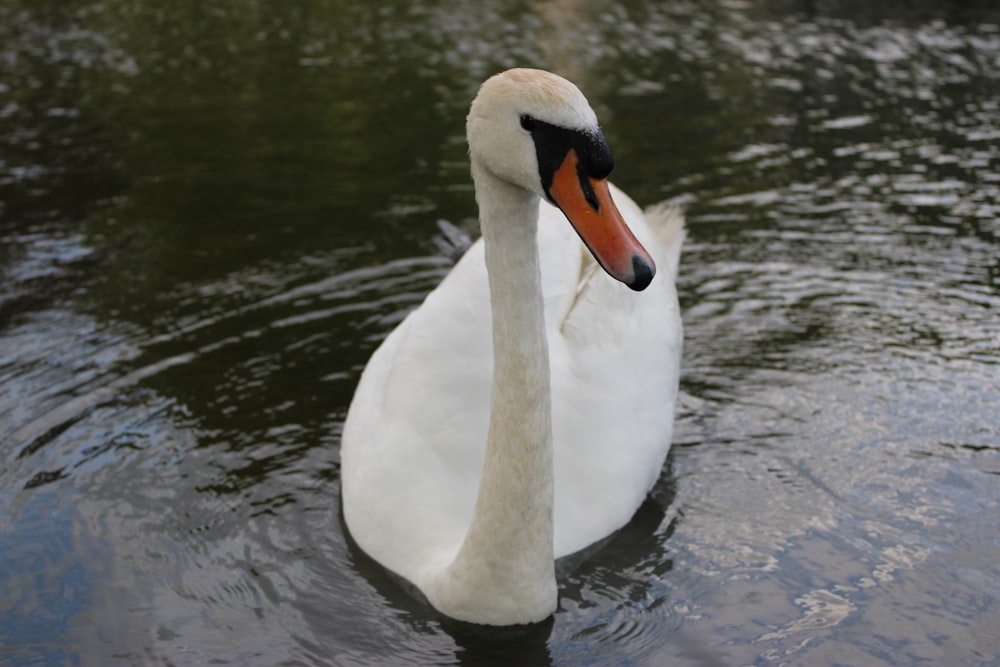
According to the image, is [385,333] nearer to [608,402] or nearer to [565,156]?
[608,402]

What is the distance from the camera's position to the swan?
3.83m

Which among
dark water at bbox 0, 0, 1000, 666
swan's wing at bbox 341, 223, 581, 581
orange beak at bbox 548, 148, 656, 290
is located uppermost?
orange beak at bbox 548, 148, 656, 290

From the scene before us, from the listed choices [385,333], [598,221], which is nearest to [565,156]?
[598,221]

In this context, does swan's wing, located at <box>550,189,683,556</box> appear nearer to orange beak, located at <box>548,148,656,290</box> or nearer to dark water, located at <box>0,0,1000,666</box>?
dark water, located at <box>0,0,1000,666</box>

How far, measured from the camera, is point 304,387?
22.7 ft

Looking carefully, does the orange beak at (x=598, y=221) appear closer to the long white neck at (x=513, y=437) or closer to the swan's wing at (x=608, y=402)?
the long white neck at (x=513, y=437)

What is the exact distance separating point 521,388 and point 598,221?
2.43ft

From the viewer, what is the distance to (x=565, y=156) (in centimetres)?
378

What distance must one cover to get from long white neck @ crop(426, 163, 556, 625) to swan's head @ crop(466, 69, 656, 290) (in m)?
0.22

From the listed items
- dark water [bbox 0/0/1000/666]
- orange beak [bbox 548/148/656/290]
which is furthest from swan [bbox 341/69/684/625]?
dark water [bbox 0/0/1000/666]

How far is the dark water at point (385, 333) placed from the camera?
4.88 meters

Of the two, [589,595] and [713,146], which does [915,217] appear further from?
[589,595]

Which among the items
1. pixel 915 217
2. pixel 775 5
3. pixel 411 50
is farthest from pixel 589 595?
pixel 775 5

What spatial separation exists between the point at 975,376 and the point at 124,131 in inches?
381
